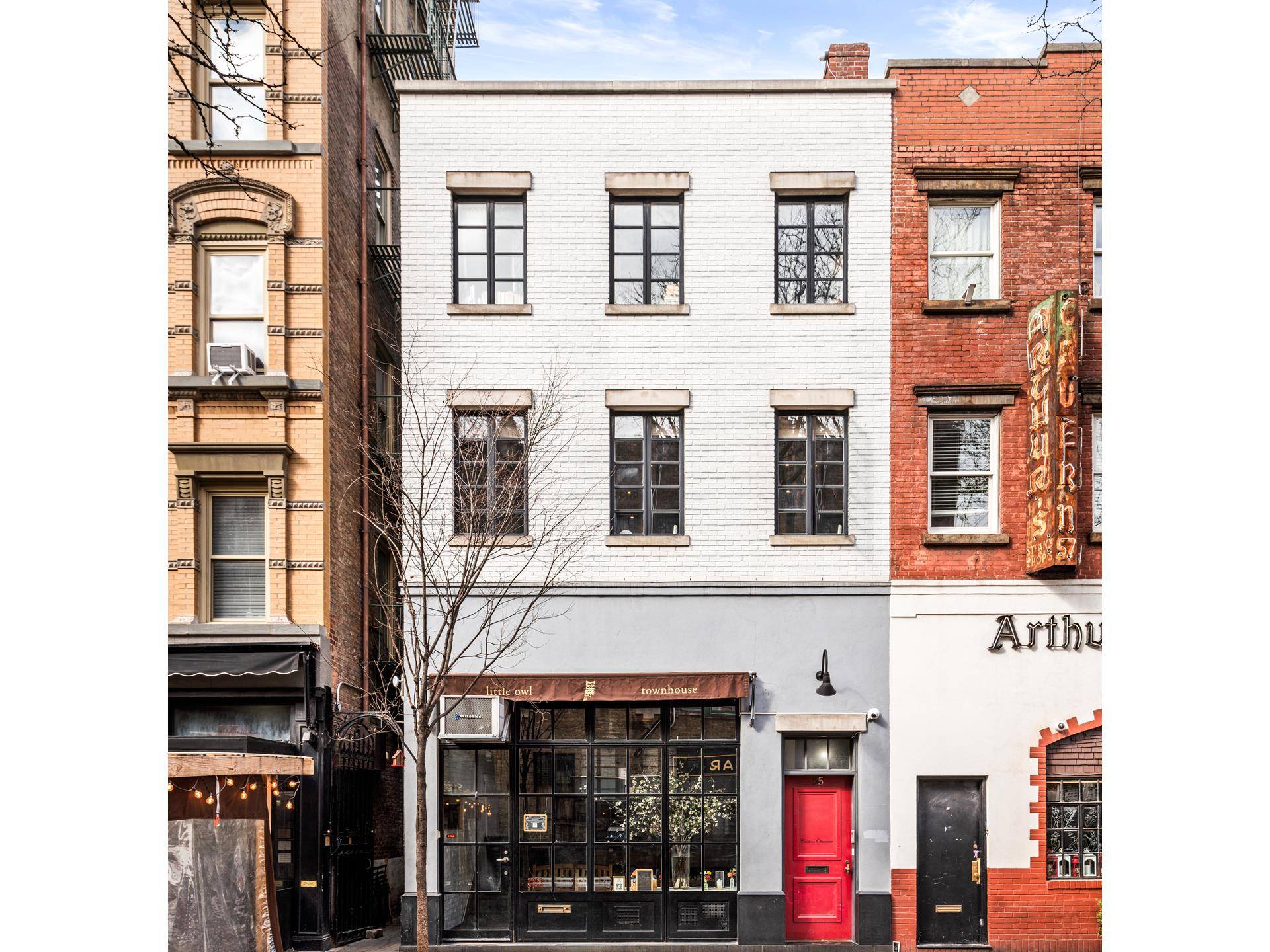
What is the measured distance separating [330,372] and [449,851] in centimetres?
719

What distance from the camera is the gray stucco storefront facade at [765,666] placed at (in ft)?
44.8

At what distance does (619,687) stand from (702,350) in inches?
196

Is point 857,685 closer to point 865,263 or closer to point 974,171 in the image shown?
point 865,263

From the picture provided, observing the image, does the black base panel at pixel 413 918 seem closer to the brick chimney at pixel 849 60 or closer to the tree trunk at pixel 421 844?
the tree trunk at pixel 421 844

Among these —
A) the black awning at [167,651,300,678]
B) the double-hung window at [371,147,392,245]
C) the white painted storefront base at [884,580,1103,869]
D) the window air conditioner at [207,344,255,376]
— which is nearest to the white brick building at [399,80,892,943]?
the white painted storefront base at [884,580,1103,869]

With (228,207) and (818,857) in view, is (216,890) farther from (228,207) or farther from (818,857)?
(228,207)

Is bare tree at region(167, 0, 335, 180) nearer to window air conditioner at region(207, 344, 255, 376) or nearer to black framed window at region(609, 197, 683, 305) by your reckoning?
window air conditioner at region(207, 344, 255, 376)

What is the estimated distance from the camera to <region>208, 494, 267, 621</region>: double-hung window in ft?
45.9

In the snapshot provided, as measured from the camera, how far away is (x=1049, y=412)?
13164mm

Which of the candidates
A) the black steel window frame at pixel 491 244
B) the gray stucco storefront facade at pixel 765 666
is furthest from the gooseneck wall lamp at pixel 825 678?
the black steel window frame at pixel 491 244

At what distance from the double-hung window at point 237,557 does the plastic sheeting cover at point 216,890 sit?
11.4 ft

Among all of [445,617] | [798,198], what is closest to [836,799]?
[445,617]

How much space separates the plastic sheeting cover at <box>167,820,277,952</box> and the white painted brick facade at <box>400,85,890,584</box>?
6274 millimetres

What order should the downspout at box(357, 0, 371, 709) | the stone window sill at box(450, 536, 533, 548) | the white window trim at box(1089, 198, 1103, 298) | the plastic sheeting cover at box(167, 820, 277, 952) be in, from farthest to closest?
the downspout at box(357, 0, 371, 709), the white window trim at box(1089, 198, 1103, 298), the stone window sill at box(450, 536, 533, 548), the plastic sheeting cover at box(167, 820, 277, 952)
